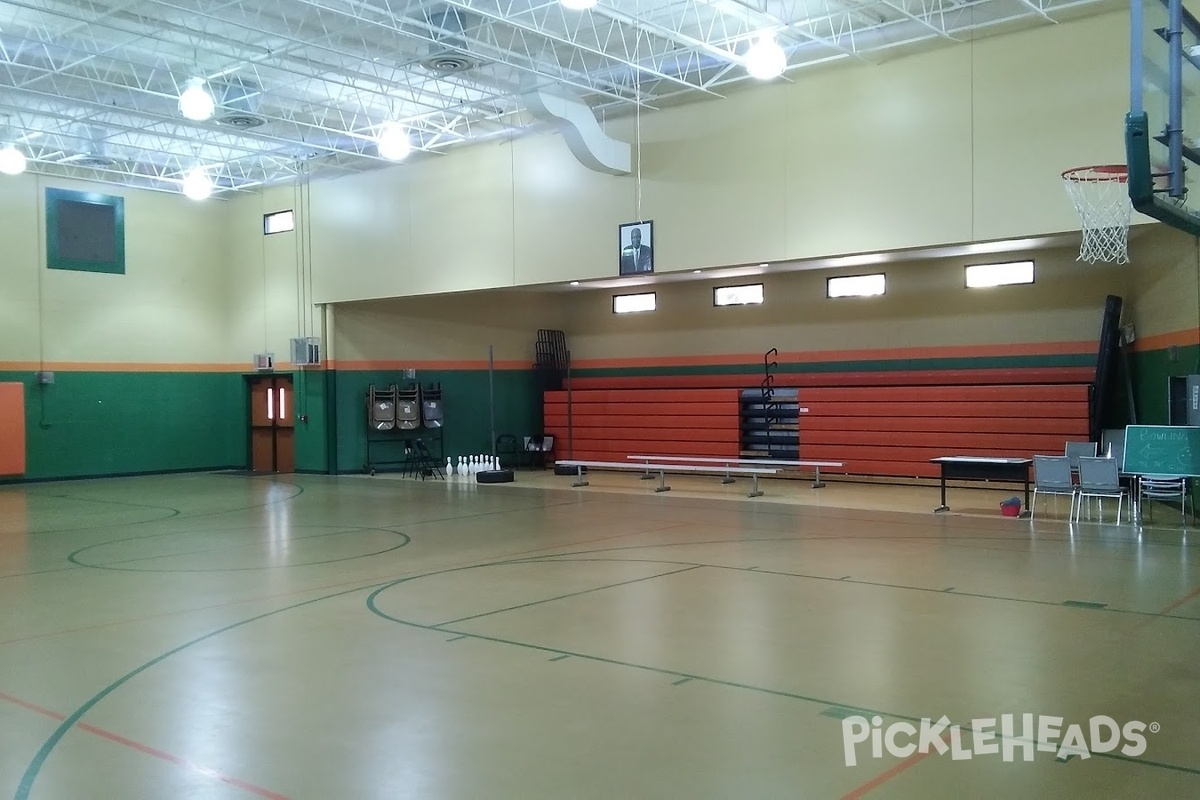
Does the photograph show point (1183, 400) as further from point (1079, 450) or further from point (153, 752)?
point (153, 752)

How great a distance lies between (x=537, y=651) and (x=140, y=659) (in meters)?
2.27

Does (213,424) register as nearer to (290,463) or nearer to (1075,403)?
(290,463)

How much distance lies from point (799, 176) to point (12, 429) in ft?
45.2

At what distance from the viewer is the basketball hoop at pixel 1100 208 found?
1046 centimetres

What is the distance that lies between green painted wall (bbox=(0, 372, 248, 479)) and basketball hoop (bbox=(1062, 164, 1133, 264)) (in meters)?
15.6

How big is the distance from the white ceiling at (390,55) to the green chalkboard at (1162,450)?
466 cm

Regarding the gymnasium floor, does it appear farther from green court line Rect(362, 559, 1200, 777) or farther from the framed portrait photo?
the framed portrait photo

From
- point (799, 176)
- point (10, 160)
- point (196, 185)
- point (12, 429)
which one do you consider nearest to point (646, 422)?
point (799, 176)

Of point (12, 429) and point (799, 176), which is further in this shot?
point (12, 429)

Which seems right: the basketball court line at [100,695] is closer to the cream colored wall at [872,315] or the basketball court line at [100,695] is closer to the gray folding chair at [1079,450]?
the gray folding chair at [1079,450]

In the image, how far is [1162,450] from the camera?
33.3ft

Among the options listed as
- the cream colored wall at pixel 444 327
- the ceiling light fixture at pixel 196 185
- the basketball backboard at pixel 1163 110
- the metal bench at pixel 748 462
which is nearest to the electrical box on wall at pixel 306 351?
the cream colored wall at pixel 444 327

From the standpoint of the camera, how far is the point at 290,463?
1939 centimetres

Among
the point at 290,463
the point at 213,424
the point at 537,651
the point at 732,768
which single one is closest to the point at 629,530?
the point at 537,651
